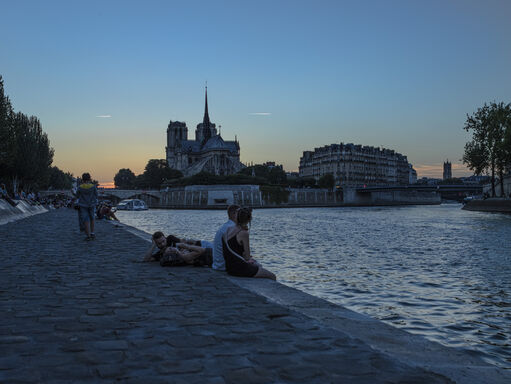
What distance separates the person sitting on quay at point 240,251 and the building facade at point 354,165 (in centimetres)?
14853

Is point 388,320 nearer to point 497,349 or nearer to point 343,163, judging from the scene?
point 497,349

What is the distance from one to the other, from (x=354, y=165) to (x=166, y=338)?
158229mm

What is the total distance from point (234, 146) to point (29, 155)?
134524 millimetres

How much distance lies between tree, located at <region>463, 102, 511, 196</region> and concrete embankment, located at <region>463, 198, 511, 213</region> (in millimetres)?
3847

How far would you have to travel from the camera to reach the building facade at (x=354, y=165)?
158000 millimetres

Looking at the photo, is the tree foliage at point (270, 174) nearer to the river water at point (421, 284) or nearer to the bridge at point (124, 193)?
the bridge at point (124, 193)

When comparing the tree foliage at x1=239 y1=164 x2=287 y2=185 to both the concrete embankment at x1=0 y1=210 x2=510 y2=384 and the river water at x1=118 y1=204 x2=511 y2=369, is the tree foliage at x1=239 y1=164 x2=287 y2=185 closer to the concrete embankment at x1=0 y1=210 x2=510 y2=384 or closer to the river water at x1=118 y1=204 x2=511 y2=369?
the river water at x1=118 y1=204 x2=511 y2=369

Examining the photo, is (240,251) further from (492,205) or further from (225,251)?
(492,205)

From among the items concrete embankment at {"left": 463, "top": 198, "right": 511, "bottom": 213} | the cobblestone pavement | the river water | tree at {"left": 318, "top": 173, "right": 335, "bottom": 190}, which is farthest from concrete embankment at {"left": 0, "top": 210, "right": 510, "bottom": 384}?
tree at {"left": 318, "top": 173, "right": 335, "bottom": 190}

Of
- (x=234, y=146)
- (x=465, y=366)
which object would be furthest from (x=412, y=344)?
(x=234, y=146)

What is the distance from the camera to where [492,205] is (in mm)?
62562

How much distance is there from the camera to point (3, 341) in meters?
4.38

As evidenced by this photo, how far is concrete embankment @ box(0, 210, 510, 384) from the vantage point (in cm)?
362

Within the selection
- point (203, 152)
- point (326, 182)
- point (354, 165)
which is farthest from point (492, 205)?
point (203, 152)
